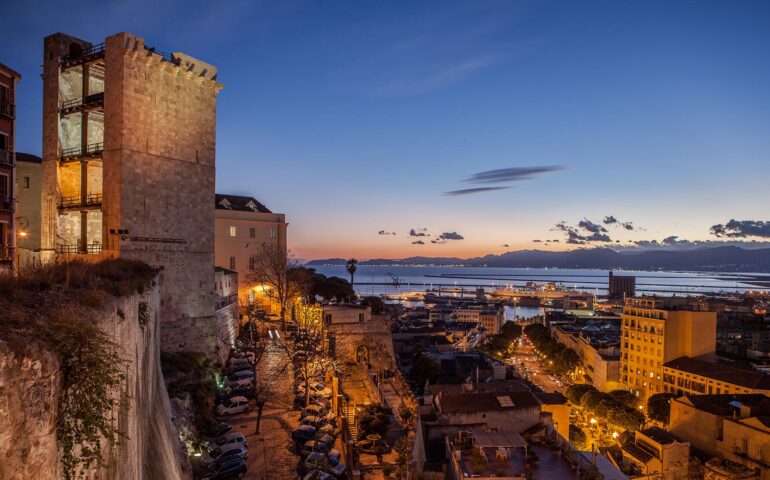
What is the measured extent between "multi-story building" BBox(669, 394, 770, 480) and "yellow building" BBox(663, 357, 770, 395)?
4710mm

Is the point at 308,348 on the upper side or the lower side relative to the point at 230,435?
upper

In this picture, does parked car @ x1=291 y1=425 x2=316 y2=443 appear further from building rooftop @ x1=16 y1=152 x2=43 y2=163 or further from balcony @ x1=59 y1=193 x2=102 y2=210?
building rooftop @ x1=16 y1=152 x2=43 y2=163

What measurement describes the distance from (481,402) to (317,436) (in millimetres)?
6682

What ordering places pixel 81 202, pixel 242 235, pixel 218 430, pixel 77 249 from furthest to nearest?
1. pixel 242 235
2. pixel 77 249
3. pixel 81 202
4. pixel 218 430

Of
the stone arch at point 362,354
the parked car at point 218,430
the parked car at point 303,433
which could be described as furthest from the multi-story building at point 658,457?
the parked car at point 218,430

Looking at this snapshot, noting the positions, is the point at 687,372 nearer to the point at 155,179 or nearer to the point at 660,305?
the point at 660,305

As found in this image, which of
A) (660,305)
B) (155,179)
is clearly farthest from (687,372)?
(155,179)

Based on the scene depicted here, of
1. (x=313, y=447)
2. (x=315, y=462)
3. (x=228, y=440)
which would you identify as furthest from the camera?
(x=313, y=447)

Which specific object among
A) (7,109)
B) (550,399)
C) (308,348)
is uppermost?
(7,109)

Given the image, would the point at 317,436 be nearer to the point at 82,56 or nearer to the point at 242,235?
the point at 82,56

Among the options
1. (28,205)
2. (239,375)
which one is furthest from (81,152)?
(239,375)

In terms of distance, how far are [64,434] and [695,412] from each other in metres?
34.9

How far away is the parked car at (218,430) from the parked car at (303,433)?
2211 mm

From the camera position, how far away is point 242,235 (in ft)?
130
